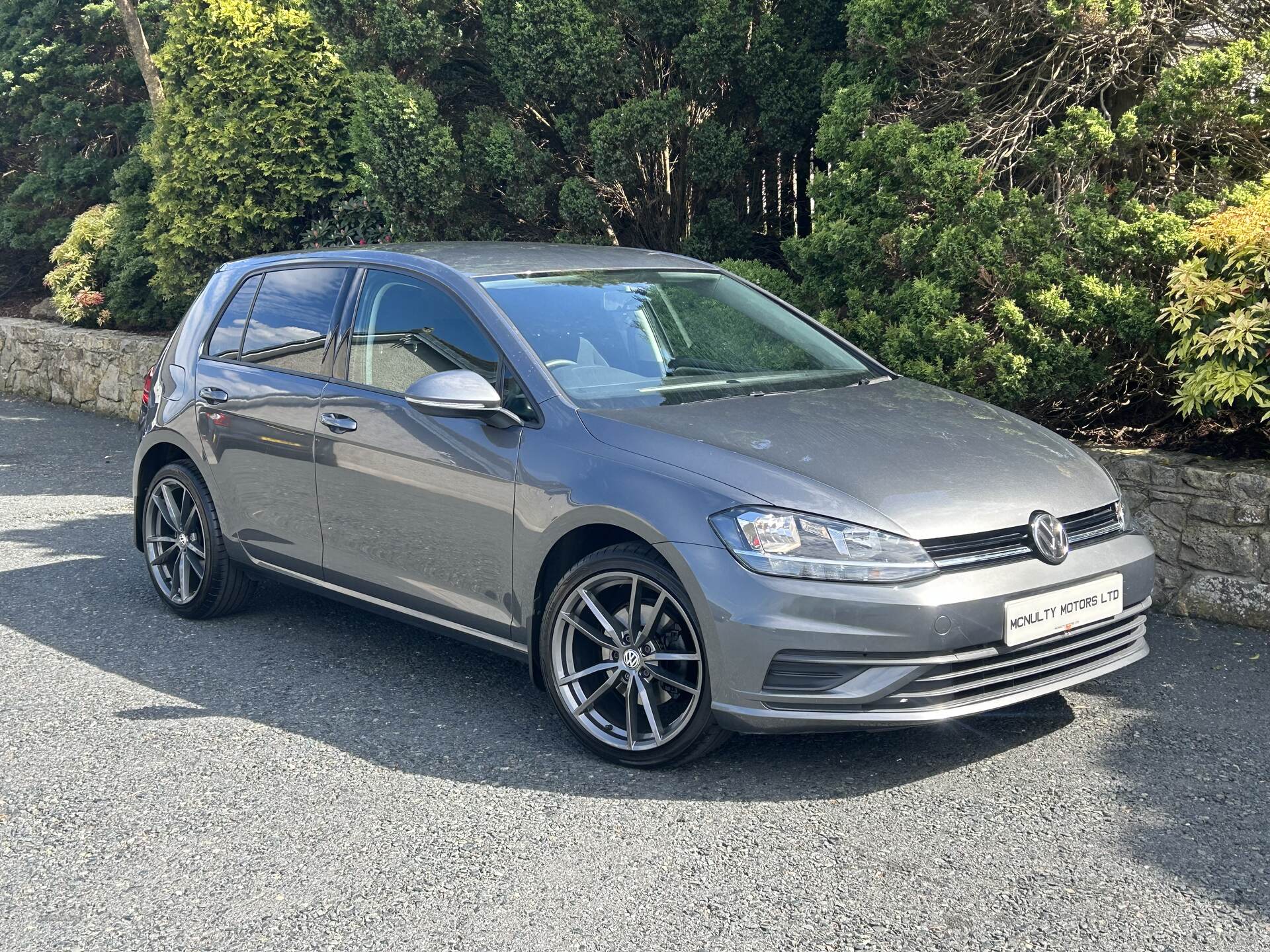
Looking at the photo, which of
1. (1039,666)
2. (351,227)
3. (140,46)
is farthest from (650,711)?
(140,46)

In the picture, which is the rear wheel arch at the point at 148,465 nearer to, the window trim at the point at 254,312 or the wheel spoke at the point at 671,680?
the window trim at the point at 254,312

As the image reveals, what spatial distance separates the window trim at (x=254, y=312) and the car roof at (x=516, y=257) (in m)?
0.06

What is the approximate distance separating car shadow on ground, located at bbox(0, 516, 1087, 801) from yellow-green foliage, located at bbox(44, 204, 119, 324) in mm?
8885

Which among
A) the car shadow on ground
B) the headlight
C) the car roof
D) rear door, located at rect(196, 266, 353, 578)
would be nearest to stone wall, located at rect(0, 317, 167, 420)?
the car shadow on ground

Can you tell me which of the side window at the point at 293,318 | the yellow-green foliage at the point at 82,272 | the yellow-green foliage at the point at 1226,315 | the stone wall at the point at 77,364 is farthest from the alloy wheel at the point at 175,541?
the yellow-green foliage at the point at 82,272

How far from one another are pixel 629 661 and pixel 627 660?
0.03ft

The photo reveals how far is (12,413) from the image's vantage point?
14.8 metres

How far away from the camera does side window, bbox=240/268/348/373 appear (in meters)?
5.77

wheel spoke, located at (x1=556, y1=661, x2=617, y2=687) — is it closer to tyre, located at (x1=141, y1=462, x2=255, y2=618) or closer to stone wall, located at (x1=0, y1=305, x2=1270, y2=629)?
tyre, located at (x1=141, y1=462, x2=255, y2=618)

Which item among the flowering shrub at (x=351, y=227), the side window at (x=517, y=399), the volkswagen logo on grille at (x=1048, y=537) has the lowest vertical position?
the volkswagen logo on grille at (x=1048, y=537)

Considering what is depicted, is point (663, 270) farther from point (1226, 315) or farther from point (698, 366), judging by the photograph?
point (1226, 315)

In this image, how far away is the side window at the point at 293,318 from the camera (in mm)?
5766

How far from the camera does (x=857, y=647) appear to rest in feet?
13.4

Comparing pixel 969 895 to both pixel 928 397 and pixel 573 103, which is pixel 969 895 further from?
pixel 573 103
